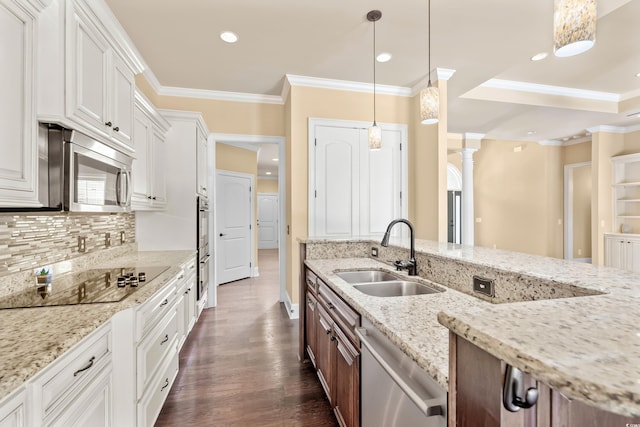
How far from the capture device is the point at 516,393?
50 centimetres

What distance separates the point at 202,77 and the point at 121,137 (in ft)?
6.54

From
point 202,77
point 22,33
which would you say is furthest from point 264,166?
point 22,33

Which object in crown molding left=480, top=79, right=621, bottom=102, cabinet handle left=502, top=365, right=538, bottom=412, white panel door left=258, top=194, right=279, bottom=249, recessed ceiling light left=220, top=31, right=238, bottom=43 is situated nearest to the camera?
cabinet handle left=502, top=365, right=538, bottom=412

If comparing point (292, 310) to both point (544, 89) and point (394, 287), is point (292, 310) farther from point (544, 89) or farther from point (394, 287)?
point (544, 89)

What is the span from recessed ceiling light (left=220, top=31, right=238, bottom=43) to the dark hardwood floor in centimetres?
296

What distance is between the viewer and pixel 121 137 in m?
1.89

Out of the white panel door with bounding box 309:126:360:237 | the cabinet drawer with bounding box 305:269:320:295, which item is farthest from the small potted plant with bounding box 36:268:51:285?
the white panel door with bounding box 309:126:360:237

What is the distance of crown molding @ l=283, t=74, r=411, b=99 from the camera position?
11.7 ft

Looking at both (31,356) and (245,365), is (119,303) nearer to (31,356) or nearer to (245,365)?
(31,356)

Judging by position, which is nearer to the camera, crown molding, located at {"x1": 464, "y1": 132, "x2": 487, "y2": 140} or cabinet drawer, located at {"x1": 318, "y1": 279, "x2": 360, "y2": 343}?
cabinet drawer, located at {"x1": 318, "y1": 279, "x2": 360, "y2": 343}

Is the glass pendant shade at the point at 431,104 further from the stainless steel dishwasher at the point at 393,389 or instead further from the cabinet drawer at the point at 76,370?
the cabinet drawer at the point at 76,370

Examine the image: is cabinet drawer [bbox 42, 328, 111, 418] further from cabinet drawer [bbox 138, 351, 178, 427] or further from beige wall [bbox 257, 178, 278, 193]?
beige wall [bbox 257, 178, 278, 193]

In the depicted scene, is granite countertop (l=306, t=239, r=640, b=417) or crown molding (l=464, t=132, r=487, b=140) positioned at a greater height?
crown molding (l=464, t=132, r=487, b=140)

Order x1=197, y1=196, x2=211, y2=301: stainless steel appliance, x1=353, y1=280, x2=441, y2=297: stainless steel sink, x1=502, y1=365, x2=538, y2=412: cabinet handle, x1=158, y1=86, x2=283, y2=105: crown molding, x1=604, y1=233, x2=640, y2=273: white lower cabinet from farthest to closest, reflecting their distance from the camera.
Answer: x1=604, y1=233, x2=640, y2=273: white lower cabinet
x1=158, y1=86, x2=283, y2=105: crown molding
x1=197, y1=196, x2=211, y2=301: stainless steel appliance
x1=353, y1=280, x2=441, y2=297: stainless steel sink
x1=502, y1=365, x2=538, y2=412: cabinet handle
